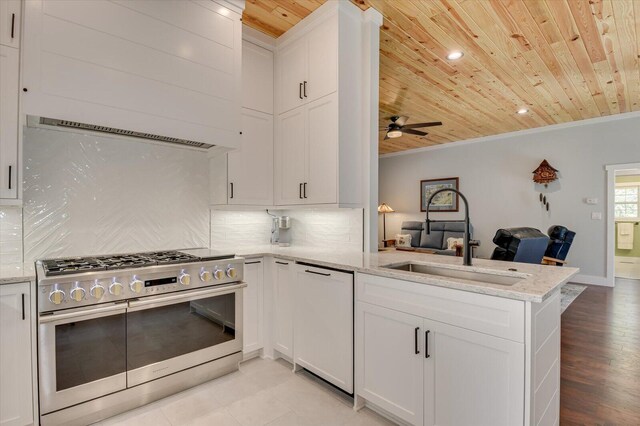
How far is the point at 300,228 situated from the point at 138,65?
1.90 metres

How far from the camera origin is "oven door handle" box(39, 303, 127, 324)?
165 cm

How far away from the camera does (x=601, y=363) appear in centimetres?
262

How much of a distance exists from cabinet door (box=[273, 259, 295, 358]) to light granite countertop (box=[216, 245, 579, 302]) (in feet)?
0.37

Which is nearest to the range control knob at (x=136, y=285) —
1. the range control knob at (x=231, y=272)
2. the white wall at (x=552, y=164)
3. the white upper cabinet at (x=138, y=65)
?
the range control knob at (x=231, y=272)

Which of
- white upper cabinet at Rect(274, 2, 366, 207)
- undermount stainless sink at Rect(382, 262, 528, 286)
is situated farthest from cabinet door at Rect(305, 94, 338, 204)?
undermount stainless sink at Rect(382, 262, 528, 286)

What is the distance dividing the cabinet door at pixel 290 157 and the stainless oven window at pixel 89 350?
59.8 inches

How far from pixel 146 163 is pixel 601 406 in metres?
3.59

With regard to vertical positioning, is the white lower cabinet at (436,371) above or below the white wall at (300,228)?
below

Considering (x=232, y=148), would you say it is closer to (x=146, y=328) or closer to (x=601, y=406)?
(x=146, y=328)

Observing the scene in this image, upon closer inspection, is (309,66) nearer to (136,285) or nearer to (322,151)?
(322,151)

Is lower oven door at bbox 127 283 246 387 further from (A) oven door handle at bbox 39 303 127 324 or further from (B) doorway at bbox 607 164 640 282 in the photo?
(B) doorway at bbox 607 164 640 282

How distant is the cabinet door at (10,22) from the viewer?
1639 millimetres

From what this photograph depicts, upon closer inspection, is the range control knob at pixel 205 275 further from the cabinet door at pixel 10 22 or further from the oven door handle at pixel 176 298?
the cabinet door at pixel 10 22

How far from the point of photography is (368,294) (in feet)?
6.22
